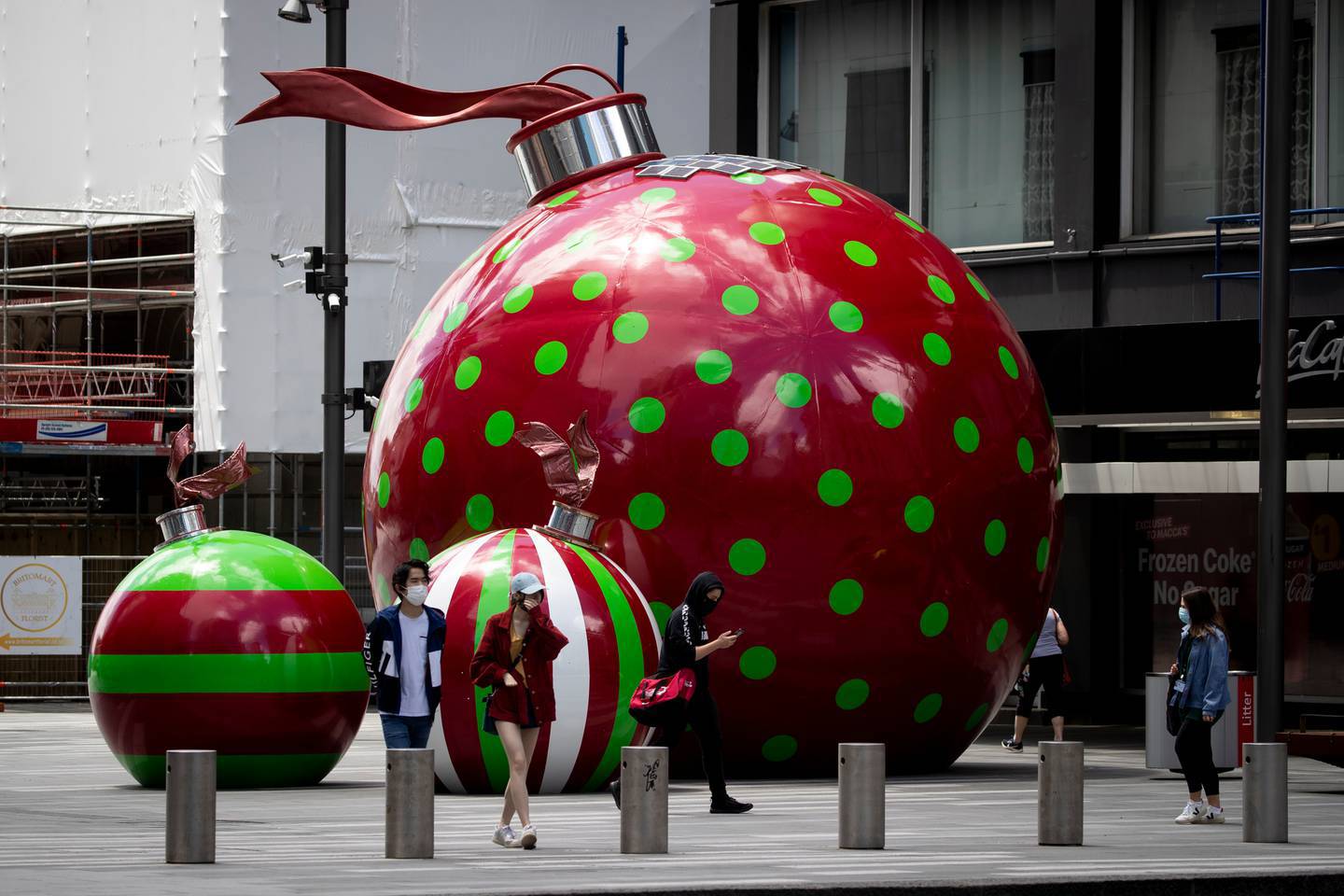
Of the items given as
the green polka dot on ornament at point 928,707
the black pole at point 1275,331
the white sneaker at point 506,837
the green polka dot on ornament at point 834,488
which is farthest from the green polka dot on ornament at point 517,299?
the black pole at point 1275,331

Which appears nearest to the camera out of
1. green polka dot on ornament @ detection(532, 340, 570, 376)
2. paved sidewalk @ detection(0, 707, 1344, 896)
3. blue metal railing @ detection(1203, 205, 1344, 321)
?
paved sidewalk @ detection(0, 707, 1344, 896)

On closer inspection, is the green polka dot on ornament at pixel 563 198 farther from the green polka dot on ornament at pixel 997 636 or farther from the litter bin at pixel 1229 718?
the litter bin at pixel 1229 718

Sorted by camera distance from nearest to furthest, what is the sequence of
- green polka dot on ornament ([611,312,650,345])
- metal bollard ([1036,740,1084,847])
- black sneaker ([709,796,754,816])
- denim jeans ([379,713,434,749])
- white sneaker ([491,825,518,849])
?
white sneaker ([491,825,518,849])
metal bollard ([1036,740,1084,847])
black sneaker ([709,796,754,816])
denim jeans ([379,713,434,749])
green polka dot on ornament ([611,312,650,345])

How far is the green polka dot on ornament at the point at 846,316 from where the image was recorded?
15.1 metres

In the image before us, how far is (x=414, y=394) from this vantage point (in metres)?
16.0

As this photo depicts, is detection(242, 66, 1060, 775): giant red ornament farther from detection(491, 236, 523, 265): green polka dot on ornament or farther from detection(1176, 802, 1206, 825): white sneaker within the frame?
detection(1176, 802, 1206, 825): white sneaker

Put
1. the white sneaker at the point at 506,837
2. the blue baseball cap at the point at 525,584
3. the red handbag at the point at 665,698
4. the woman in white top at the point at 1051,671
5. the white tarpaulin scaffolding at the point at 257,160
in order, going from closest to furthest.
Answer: the white sneaker at the point at 506,837, the blue baseball cap at the point at 525,584, the red handbag at the point at 665,698, the woman in white top at the point at 1051,671, the white tarpaulin scaffolding at the point at 257,160

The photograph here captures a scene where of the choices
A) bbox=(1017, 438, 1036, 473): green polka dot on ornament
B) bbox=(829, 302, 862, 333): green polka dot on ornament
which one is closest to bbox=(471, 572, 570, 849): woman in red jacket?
bbox=(829, 302, 862, 333): green polka dot on ornament

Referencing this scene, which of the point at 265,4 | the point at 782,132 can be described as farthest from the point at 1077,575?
the point at 265,4

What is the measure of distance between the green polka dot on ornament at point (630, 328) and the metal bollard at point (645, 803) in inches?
193

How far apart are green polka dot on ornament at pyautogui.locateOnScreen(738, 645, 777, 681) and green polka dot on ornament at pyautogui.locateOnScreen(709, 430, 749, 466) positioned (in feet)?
4.16

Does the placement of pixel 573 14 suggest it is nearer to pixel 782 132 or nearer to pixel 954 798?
pixel 782 132

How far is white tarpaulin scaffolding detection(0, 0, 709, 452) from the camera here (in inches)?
1344

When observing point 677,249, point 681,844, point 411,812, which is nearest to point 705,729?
point 681,844
